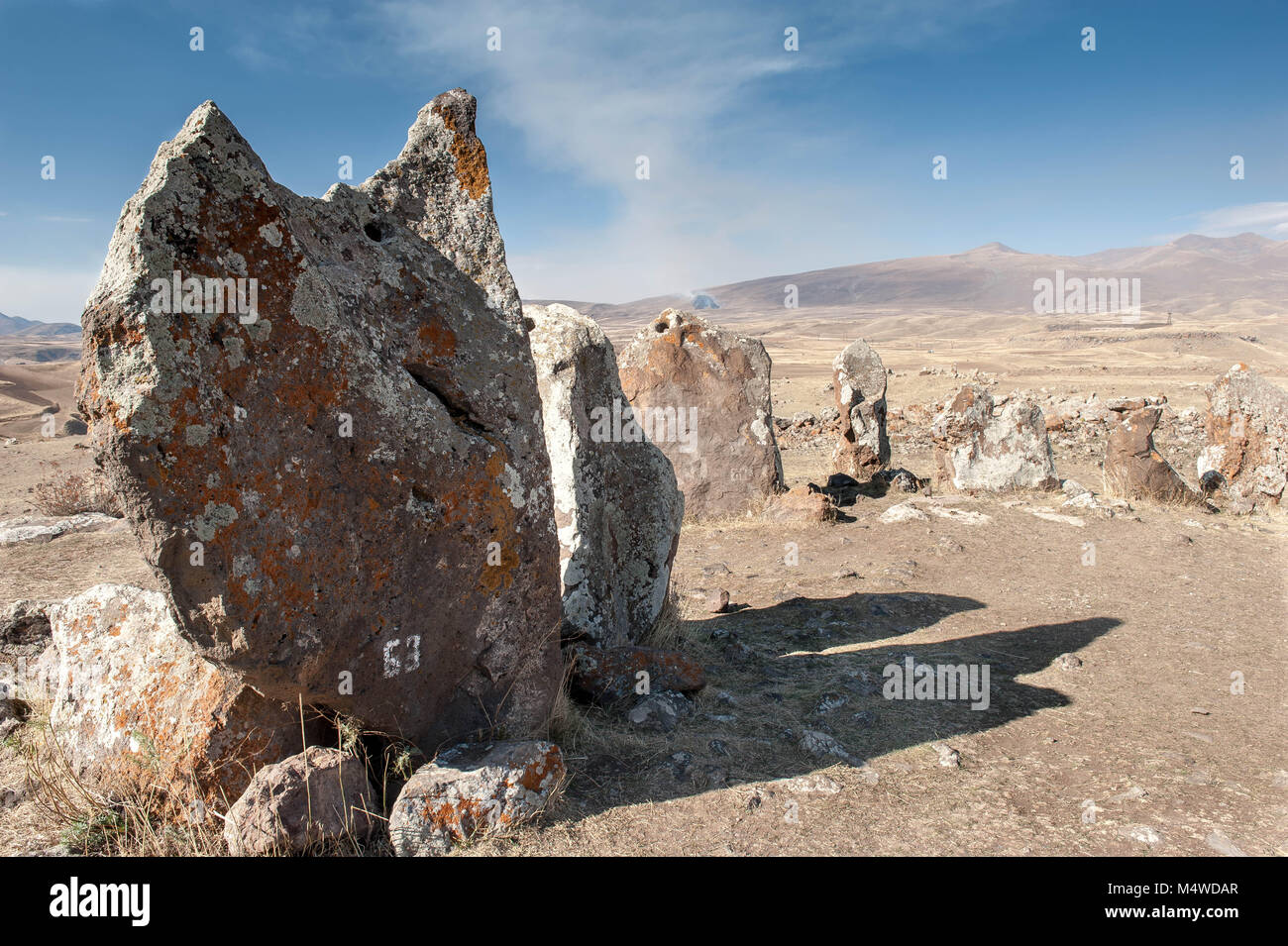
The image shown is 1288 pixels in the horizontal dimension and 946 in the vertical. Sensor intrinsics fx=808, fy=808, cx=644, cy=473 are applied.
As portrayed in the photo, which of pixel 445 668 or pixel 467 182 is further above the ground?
pixel 467 182

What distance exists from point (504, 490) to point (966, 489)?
9.59m

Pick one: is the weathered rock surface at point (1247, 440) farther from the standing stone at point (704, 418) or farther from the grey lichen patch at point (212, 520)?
the grey lichen patch at point (212, 520)

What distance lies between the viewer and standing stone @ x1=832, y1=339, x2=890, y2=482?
1288cm

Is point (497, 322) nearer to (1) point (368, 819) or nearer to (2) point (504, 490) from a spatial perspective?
(2) point (504, 490)

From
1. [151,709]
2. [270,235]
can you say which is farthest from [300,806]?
[270,235]

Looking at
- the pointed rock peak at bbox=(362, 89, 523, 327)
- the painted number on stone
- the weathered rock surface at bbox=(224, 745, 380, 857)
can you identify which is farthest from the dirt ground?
the pointed rock peak at bbox=(362, 89, 523, 327)

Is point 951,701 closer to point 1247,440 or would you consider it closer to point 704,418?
point 704,418

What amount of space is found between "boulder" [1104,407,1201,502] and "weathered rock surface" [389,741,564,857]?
1036 cm

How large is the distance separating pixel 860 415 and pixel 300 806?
11.2 metres

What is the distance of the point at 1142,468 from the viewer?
11.0 m

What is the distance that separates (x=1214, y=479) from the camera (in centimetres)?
1149

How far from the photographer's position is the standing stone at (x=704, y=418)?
11062 millimetres

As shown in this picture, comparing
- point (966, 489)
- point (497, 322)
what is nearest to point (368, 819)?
point (497, 322)

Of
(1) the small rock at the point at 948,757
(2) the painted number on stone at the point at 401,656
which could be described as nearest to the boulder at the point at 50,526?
(2) the painted number on stone at the point at 401,656
